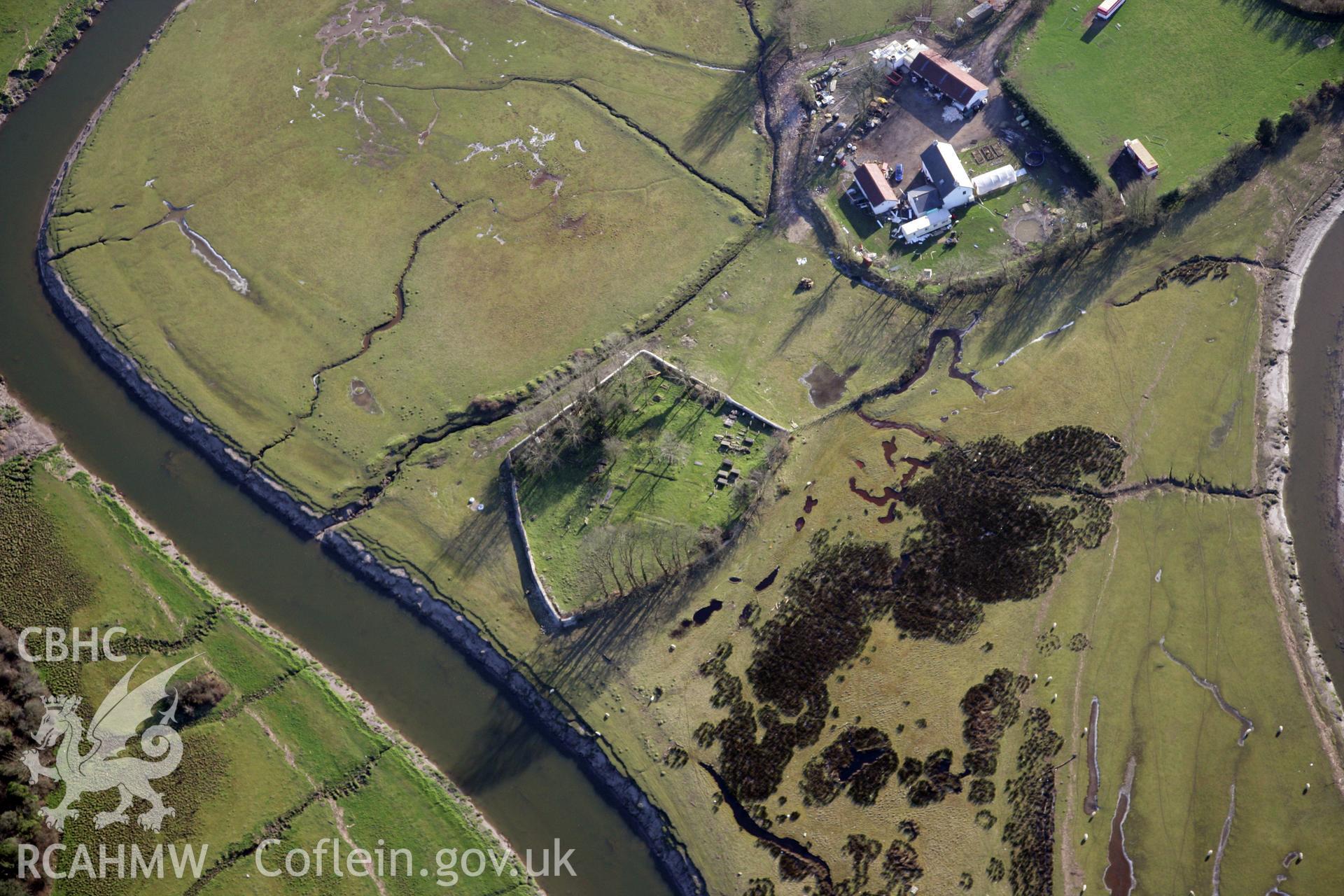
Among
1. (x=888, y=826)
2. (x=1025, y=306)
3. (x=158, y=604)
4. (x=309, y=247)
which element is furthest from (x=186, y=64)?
(x=888, y=826)

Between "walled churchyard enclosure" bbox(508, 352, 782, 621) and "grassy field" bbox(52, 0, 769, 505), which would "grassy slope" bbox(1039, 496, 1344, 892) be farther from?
"grassy field" bbox(52, 0, 769, 505)

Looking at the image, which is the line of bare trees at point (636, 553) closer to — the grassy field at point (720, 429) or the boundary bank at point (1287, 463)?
the grassy field at point (720, 429)

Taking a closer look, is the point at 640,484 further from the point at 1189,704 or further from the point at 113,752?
the point at 1189,704

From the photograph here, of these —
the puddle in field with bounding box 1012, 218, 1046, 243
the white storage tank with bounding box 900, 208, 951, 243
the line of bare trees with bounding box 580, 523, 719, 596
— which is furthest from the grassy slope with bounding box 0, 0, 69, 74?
the puddle in field with bounding box 1012, 218, 1046, 243

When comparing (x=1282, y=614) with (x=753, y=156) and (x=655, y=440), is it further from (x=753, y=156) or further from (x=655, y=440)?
(x=753, y=156)

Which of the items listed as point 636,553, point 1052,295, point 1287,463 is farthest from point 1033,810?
→ point 1052,295

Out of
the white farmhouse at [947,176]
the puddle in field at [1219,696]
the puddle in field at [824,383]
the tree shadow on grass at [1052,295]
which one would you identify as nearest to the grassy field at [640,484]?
the puddle in field at [824,383]

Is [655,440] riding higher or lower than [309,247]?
lower

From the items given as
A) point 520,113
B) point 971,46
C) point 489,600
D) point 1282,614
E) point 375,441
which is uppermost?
point 520,113

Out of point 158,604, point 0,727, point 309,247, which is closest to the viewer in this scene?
point 0,727
